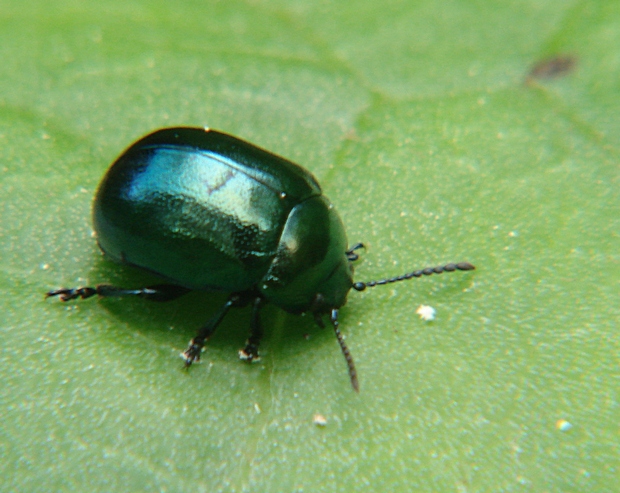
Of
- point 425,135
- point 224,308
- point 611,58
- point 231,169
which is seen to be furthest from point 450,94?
point 224,308

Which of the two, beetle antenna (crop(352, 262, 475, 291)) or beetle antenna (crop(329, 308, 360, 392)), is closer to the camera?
beetle antenna (crop(329, 308, 360, 392))

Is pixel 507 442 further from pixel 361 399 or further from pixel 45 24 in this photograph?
pixel 45 24

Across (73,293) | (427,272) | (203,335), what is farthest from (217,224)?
(427,272)

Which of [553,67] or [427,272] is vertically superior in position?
[553,67]

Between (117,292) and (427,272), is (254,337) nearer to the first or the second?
(117,292)

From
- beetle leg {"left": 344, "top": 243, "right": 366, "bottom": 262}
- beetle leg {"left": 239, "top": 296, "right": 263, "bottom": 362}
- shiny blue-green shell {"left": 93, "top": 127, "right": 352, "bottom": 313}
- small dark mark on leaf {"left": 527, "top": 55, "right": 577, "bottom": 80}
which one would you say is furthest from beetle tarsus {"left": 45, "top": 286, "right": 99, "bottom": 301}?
small dark mark on leaf {"left": 527, "top": 55, "right": 577, "bottom": 80}

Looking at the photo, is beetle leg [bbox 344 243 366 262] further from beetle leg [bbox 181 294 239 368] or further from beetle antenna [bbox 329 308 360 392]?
beetle leg [bbox 181 294 239 368]
